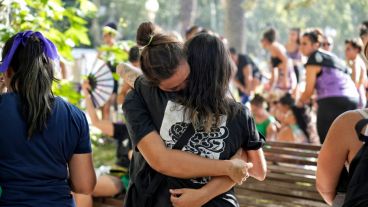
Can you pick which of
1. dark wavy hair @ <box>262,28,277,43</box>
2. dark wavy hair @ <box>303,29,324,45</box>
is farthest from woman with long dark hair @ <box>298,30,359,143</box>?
dark wavy hair @ <box>262,28,277,43</box>

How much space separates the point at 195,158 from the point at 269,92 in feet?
21.8

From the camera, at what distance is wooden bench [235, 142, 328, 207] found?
4324 millimetres

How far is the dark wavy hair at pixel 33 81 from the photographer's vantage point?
8.39 feet

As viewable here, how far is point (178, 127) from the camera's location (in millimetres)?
2723

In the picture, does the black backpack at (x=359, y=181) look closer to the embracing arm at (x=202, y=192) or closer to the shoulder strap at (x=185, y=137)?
the embracing arm at (x=202, y=192)

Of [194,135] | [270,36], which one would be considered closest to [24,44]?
[194,135]

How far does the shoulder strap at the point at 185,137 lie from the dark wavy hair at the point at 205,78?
50mm

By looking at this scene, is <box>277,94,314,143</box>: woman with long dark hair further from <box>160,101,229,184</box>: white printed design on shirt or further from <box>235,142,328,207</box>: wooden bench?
<box>160,101,229,184</box>: white printed design on shirt

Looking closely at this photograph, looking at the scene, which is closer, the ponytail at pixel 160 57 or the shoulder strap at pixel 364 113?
the shoulder strap at pixel 364 113

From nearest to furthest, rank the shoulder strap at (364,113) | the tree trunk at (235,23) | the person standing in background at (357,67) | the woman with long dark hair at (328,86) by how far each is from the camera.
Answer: the shoulder strap at (364,113), the woman with long dark hair at (328,86), the person standing in background at (357,67), the tree trunk at (235,23)

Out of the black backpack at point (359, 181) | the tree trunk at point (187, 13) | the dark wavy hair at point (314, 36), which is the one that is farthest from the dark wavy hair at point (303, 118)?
the tree trunk at point (187, 13)

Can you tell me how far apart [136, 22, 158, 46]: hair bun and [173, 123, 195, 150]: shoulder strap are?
438 millimetres

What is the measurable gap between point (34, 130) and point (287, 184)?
242cm

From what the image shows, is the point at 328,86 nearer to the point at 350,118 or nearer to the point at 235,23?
Answer: the point at 350,118
